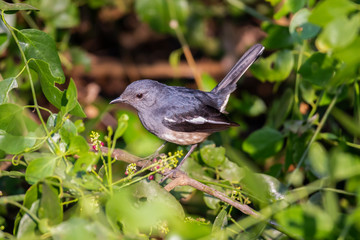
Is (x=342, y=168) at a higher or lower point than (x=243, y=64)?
higher

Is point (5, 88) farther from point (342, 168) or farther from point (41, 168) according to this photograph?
point (342, 168)

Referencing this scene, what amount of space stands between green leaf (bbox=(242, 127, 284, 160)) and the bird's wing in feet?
0.77

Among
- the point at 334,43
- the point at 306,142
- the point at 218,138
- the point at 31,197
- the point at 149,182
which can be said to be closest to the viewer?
the point at 334,43

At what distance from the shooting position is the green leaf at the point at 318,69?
2.79 m

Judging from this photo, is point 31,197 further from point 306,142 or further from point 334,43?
point 306,142

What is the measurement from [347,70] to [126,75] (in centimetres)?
516

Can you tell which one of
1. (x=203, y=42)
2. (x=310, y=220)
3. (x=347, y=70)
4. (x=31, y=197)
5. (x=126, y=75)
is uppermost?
(x=347, y=70)

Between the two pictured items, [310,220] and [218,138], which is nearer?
[310,220]

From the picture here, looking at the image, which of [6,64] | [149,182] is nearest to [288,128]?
[149,182]

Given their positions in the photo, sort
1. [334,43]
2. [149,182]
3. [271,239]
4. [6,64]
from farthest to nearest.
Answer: [6,64] < [271,239] < [149,182] < [334,43]

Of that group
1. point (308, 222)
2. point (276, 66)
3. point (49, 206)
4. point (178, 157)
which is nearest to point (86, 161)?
point (49, 206)

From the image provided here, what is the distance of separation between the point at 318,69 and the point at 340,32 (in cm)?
146

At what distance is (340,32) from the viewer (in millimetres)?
1444

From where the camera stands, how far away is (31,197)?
1.85 metres
